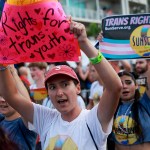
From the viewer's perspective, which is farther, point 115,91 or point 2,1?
point 2,1

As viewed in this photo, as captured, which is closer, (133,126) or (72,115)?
(72,115)

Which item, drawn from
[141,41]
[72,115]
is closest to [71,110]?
[72,115]

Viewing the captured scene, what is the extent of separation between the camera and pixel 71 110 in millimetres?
2328

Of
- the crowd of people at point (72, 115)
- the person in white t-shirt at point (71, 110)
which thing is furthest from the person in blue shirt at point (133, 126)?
the person in white t-shirt at point (71, 110)

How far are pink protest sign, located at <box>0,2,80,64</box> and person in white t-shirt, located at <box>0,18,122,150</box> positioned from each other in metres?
0.13

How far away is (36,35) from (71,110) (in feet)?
1.89

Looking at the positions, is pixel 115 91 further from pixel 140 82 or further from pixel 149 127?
pixel 140 82

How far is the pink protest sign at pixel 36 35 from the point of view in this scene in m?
2.24

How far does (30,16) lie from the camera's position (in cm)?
233

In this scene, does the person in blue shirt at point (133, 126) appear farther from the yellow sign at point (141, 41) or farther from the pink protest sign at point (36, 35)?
the pink protest sign at point (36, 35)

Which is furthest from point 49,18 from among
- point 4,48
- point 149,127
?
point 149,127

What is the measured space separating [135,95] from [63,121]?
155 centimetres

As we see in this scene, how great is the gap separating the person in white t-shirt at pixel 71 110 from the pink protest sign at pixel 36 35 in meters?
0.13

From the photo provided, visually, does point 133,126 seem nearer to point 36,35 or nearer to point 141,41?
point 141,41
